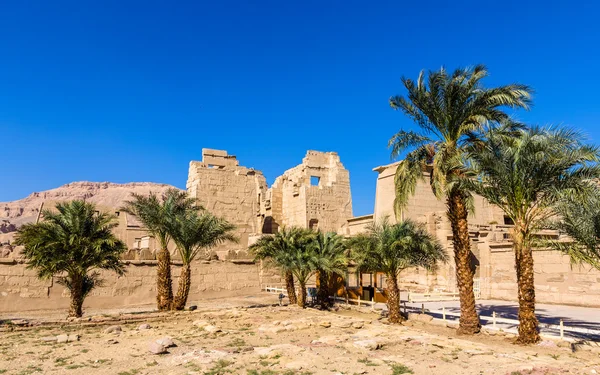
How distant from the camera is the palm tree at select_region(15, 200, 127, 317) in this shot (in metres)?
14.9

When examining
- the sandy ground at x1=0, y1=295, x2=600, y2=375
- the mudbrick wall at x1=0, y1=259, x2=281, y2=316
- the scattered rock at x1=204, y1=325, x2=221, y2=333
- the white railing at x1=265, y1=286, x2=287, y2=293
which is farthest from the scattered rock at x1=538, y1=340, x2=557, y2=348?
the mudbrick wall at x1=0, y1=259, x2=281, y2=316

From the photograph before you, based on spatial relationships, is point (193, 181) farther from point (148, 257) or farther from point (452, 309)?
point (452, 309)

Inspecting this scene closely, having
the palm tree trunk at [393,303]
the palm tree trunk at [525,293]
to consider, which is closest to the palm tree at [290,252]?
the palm tree trunk at [393,303]

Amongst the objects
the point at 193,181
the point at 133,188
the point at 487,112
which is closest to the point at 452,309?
the point at 487,112

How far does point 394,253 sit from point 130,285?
12141 mm

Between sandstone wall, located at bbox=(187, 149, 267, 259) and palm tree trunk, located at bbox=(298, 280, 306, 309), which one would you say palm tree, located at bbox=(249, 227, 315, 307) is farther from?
sandstone wall, located at bbox=(187, 149, 267, 259)

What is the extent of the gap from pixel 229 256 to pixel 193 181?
7.85 metres

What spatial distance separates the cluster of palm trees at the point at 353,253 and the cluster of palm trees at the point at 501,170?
5.80 ft

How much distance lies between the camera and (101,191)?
123 metres

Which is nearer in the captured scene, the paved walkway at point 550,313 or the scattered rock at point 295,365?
the scattered rock at point 295,365

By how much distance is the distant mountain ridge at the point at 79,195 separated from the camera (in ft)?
329

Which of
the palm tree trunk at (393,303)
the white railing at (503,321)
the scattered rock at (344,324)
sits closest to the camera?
the white railing at (503,321)

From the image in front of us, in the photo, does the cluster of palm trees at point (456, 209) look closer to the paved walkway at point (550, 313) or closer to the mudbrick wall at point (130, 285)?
the paved walkway at point (550, 313)

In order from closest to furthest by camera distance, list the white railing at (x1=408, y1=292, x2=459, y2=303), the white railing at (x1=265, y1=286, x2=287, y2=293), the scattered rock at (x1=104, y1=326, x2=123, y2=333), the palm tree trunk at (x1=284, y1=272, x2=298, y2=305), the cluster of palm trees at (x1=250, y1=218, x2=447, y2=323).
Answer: the scattered rock at (x1=104, y1=326, x2=123, y2=333), the cluster of palm trees at (x1=250, y1=218, x2=447, y2=323), the palm tree trunk at (x1=284, y1=272, x2=298, y2=305), the white railing at (x1=408, y1=292, x2=459, y2=303), the white railing at (x1=265, y1=286, x2=287, y2=293)
